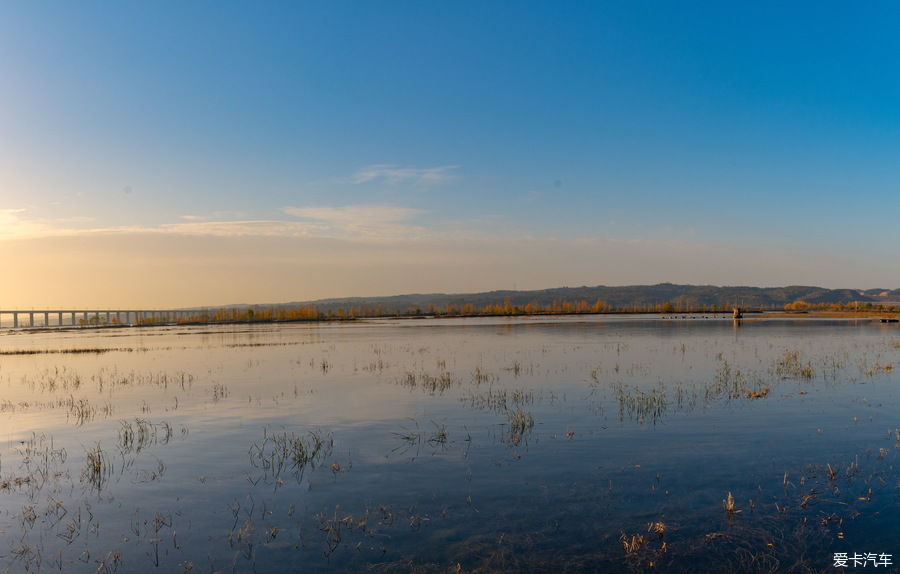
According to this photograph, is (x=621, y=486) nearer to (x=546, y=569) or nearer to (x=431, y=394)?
(x=546, y=569)

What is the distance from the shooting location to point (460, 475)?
13.8 meters

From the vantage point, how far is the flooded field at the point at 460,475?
971 centimetres

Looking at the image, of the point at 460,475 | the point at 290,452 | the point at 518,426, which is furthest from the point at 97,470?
the point at 518,426

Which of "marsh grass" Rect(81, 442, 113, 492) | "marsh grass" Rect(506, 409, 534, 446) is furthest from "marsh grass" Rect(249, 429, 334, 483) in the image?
"marsh grass" Rect(506, 409, 534, 446)

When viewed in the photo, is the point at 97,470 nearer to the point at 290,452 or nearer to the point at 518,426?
the point at 290,452

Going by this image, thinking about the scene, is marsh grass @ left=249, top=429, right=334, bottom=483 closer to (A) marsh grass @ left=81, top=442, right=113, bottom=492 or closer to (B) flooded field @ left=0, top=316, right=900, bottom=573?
(B) flooded field @ left=0, top=316, right=900, bottom=573

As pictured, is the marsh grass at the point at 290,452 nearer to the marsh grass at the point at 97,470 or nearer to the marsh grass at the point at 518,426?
the marsh grass at the point at 97,470

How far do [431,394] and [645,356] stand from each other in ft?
62.9

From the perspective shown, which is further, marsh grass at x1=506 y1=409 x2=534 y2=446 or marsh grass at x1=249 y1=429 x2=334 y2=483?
marsh grass at x1=506 y1=409 x2=534 y2=446

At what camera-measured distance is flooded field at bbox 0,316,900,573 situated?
31.9 ft

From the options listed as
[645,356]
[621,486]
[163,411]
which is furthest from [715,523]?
[645,356]

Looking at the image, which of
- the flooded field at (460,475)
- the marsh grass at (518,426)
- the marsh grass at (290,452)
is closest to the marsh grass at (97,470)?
the flooded field at (460,475)

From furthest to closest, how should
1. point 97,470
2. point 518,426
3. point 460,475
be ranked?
1. point 518,426
2. point 97,470
3. point 460,475

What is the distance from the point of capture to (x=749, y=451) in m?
15.2
